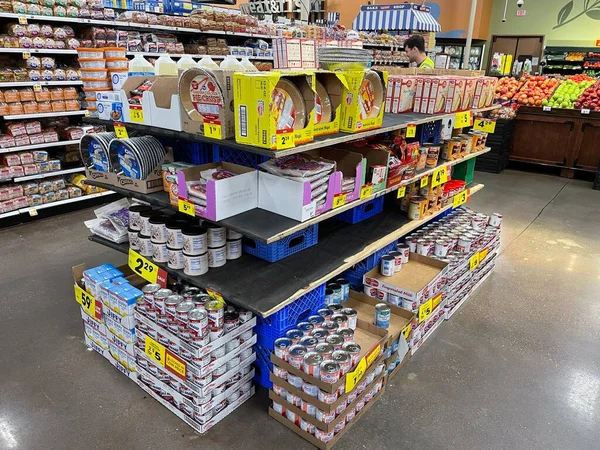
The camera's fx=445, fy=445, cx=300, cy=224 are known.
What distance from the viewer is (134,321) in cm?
238

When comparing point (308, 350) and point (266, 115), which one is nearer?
point (266, 115)

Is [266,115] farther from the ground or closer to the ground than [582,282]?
farther from the ground

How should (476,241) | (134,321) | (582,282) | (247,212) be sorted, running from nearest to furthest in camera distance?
(247,212) → (134,321) → (476,241) → (582,282)

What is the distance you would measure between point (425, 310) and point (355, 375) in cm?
94

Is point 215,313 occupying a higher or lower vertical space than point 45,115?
lower

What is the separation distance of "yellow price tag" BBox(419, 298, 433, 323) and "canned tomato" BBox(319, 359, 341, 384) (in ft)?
3.19

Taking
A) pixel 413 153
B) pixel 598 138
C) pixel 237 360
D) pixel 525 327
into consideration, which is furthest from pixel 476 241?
pixel 598 138

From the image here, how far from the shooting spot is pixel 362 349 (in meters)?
2.37

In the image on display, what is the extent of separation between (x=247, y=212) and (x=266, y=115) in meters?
0.56

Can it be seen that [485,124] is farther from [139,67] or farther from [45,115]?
[45,115]

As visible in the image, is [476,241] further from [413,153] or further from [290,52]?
[290,52]

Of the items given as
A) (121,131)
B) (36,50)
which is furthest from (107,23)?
(121,131)

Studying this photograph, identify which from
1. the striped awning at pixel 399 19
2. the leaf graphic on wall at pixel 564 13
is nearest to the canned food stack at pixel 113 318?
the striped awning at pixel 399 19

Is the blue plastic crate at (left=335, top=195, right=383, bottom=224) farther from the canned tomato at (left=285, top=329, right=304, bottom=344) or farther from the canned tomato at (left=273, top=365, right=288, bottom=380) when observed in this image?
the canned tomato at (left=273, top=365, right=288, bottom=380)
